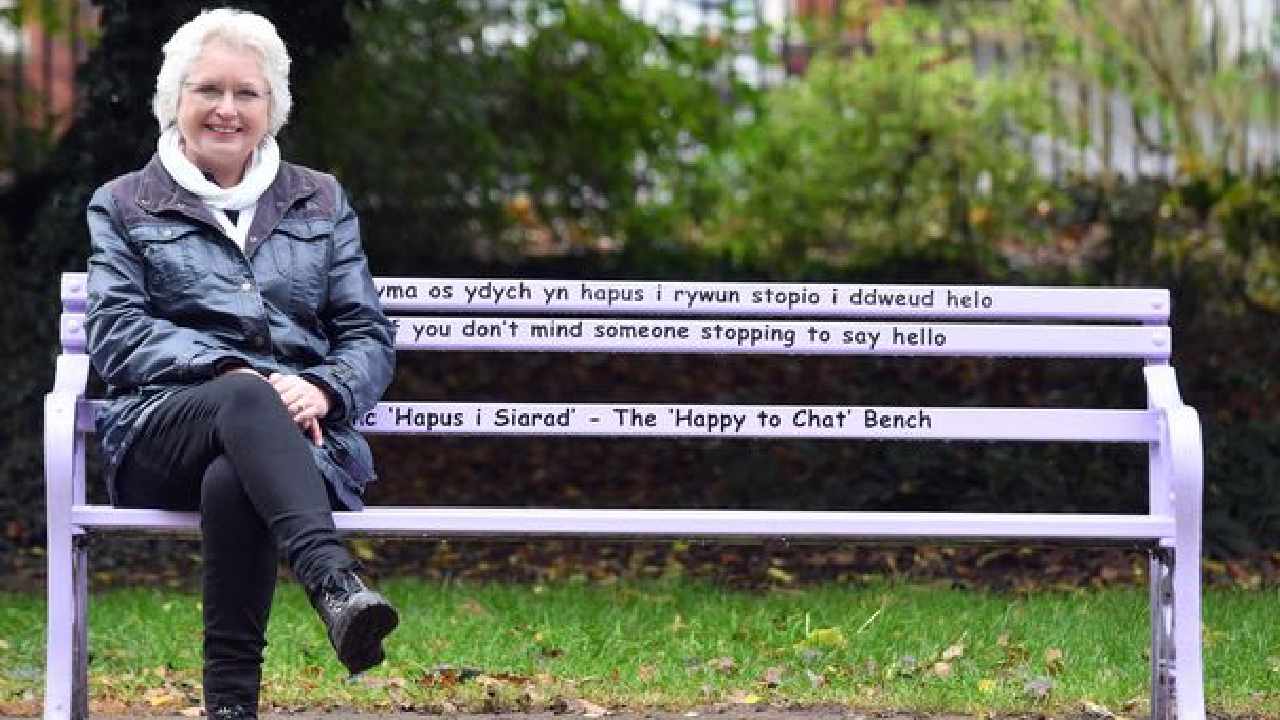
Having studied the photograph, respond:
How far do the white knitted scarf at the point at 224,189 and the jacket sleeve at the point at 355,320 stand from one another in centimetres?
19

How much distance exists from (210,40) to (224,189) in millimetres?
315

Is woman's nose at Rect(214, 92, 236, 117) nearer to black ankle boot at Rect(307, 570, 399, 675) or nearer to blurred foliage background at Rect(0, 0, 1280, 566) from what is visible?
black ankle boot at Rect(307, 570, 399, 675)

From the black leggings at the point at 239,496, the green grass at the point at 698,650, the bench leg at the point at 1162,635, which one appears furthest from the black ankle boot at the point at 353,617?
the bench leg at the point at 1162,635

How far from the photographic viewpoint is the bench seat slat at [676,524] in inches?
200

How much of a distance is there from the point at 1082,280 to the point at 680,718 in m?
6.68

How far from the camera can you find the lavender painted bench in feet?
16.9

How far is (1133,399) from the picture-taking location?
33.3 feet

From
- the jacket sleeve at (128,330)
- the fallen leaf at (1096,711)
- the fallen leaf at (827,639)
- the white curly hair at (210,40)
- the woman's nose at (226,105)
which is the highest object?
the white curly hair at (210,40)

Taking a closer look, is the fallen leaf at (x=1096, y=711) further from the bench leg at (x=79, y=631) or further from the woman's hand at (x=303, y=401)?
the bench leg at (x=79, y=631)

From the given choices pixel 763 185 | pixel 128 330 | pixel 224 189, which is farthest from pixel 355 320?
pixel 763 185

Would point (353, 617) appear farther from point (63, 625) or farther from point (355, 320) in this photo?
point (355, 320)

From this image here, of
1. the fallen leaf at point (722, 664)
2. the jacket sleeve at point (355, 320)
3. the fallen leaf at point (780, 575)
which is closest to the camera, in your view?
the jacket sleeve at point (355, 320)

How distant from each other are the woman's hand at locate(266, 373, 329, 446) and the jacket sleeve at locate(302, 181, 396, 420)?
0.43 feet

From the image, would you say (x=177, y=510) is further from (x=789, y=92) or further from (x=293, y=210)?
(x=789, y=92)
